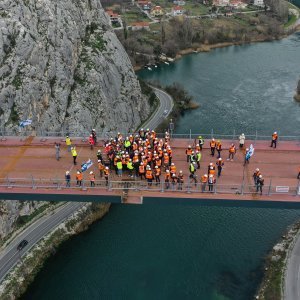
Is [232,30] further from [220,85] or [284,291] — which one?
[284,291]

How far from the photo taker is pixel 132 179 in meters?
34.8

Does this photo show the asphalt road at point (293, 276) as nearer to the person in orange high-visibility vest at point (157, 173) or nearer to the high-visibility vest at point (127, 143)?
the person in orange high-visibility vest at point (157, 173)

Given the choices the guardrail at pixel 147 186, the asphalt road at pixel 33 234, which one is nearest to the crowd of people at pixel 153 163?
the guardrail at pixel 147 186

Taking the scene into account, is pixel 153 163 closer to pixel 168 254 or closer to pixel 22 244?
pixel 168 254

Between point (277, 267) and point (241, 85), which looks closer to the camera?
point (277, 267)

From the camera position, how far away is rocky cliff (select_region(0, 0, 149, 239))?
58.8 m

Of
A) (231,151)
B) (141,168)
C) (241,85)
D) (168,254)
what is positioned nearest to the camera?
(141,168)

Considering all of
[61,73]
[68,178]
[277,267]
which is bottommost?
[277,267]

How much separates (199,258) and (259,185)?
18.0 m

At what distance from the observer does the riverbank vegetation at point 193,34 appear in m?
118

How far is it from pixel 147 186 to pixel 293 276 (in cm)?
2029

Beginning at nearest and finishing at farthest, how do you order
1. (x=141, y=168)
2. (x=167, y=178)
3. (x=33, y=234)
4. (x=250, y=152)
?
(x=167, y=178) → (x=141, y=168) → (x=250, y=152) → (x=33, y=234)

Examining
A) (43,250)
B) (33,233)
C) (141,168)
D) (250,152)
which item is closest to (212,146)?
(250,152)

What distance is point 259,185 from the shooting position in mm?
31797
